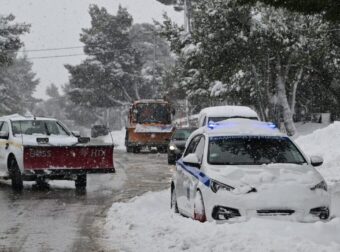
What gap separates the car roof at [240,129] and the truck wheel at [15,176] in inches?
259

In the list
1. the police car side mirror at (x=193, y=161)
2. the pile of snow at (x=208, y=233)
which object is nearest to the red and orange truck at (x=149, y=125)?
the pile of snow at (x=208, y=233)

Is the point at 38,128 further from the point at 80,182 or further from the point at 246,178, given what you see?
the point at 246,178

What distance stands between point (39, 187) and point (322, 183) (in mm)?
9160

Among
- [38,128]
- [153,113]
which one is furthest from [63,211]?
[153,113]

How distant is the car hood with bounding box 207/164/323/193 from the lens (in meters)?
8.39

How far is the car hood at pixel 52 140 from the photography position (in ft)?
50.6

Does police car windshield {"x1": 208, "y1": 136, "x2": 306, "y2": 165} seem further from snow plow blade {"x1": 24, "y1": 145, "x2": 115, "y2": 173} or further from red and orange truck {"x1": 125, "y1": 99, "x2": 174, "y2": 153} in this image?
red and orange truck {"x1": 125, "y1": 99, "x2": 174, "y2": 153}

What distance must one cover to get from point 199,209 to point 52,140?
7762mm

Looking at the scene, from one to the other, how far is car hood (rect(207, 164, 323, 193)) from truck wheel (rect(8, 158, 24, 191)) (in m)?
7.69

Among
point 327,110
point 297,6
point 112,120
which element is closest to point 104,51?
point 327,110

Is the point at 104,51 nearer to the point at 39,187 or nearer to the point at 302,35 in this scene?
the point at 302,35

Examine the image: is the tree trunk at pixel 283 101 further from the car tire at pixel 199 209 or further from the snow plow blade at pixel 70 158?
the car tire at pixel 199 209

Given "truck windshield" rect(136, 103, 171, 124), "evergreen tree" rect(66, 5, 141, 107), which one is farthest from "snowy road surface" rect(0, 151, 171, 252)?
"evergreen tree" rect(66, 5, 141, 107)

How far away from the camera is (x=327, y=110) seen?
141 ft
